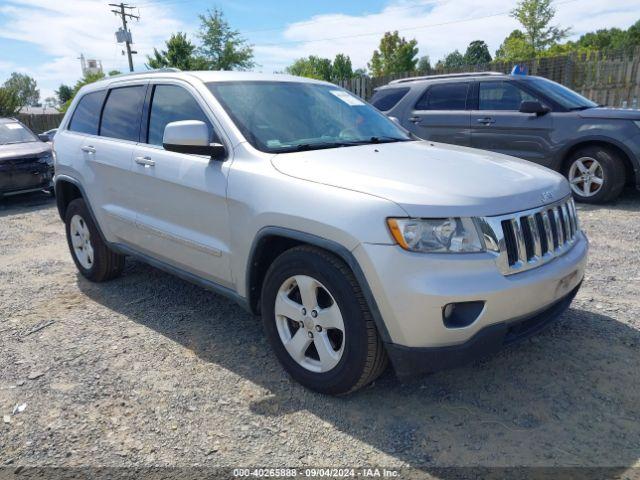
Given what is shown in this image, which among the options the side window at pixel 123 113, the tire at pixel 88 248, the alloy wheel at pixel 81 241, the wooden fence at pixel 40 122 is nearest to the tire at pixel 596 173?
the side window at pixel 123 113

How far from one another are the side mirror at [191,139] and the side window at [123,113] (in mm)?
1006

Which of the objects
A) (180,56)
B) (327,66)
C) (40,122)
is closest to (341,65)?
(327,66)

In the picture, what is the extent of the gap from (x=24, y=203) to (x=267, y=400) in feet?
29.2

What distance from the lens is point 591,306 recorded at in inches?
Result: 153

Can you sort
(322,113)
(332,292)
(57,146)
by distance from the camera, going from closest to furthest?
(332,292)
(322,113)
(57,146)

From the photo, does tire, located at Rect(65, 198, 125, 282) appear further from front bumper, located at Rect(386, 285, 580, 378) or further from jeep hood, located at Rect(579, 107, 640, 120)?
jeep hood, located at Rect(579, 107, 640, 120)

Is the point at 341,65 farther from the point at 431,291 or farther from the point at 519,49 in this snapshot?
the point at 431,291

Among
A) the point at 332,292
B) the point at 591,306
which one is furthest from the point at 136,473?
the point at 591,306

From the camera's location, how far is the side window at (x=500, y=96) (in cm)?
754

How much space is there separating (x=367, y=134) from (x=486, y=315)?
174 cm

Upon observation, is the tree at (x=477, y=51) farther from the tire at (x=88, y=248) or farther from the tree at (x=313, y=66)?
the tire at (x=88, y=248)

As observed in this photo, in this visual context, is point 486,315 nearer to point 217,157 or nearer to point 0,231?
point 217,157

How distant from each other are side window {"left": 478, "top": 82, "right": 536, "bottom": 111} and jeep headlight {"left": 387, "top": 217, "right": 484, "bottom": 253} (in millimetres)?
5845

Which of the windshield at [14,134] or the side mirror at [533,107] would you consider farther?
the windshield at [14,134]
